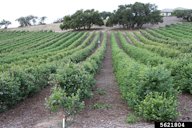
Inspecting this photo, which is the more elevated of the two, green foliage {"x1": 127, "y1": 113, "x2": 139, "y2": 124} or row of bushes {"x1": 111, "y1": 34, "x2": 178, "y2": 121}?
row of bushes {"x1": 111, "y1": 34, "x2": 178, "y2": 121}

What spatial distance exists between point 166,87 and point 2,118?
6.15 m

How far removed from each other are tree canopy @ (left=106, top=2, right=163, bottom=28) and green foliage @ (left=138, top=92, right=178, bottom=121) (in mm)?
75604

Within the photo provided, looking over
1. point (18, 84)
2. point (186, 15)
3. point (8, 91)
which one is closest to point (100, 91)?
point (18, 84)

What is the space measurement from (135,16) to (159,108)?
7841 cm

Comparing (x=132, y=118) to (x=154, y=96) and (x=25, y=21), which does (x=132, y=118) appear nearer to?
(x=154, y=96)

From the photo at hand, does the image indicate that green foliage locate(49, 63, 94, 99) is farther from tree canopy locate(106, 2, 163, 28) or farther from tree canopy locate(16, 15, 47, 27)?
tree canopy locate(16, 15, 47, 27)

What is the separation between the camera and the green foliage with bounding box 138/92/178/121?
9.62 metres

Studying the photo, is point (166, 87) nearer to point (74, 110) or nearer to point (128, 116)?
point (128, 116)

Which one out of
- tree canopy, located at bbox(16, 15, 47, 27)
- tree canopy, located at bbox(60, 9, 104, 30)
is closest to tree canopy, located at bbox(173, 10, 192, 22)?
tree canopy, located at bbox(60, 9, 104, 30)

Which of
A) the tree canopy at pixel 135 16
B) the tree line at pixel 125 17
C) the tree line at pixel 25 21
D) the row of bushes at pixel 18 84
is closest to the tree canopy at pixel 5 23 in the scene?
the tree line at pixel 25 21

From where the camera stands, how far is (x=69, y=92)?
37.8 ft

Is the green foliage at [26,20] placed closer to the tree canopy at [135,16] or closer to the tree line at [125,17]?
the tree line at [125,17]

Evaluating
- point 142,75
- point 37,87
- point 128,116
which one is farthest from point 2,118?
point 142,75

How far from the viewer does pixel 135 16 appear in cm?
8619
